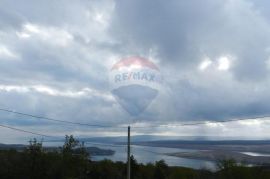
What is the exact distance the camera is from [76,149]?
178 feet

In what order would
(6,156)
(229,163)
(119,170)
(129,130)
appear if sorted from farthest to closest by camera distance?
(119,170), (229,163), (6,156), (129,130)

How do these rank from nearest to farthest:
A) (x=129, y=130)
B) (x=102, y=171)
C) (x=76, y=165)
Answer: (x=129, y=130) < (x=76, y=165) < (x=102, y=171)

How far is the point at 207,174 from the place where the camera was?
8756 cm

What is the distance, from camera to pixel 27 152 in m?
61.2

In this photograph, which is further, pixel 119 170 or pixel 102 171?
pixel 119 170

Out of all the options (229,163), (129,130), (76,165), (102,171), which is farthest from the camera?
(102,171)

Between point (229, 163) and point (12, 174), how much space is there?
119ft

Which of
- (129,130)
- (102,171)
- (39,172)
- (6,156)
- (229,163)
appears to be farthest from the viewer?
(102,171)

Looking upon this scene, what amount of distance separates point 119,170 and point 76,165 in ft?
119

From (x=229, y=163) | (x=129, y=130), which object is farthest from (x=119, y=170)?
(x=129, y=130)

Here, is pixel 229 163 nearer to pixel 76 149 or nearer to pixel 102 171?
pixel 102 171

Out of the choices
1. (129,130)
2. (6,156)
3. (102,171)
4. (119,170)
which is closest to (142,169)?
(119,170)

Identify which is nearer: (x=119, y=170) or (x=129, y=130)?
(x=129, y=130)

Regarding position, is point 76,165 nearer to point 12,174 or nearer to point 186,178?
point 12,174
